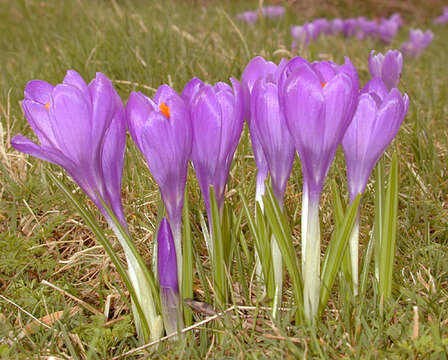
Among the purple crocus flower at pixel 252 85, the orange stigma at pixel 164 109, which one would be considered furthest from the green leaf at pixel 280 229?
the orange stigma at pixel 164 109

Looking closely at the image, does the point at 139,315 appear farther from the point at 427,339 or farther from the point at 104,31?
the point at 104,31

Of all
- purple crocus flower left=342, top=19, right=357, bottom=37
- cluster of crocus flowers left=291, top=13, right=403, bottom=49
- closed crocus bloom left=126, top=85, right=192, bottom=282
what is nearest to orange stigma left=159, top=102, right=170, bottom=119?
closed crocus bloom left=126, top=85, right=192, bottom=282

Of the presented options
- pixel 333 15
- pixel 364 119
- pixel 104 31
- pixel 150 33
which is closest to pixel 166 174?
pixel 364 119

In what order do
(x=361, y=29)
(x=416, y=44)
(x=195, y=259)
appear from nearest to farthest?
(x=195, y=259) → (x=416, y=44) → (x=361, y=29)

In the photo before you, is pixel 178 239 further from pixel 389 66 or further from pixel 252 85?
pixel 389 66

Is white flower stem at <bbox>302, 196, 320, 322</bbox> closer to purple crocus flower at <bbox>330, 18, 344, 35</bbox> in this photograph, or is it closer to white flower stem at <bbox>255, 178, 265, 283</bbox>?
white flower stem at <bbox>255, 178, 265, 283</bbox>

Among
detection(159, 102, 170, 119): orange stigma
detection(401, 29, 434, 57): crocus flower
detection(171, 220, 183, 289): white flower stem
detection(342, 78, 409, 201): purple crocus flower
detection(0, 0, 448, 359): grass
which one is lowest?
detection(401, 29, 434, 57): crocus flower

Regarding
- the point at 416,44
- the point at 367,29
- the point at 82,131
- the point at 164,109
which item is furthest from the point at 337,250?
the point at 367,29
